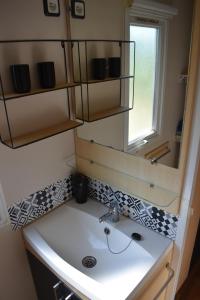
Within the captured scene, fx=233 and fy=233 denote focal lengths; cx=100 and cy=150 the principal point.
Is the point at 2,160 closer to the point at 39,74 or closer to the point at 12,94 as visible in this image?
the point at 12,94

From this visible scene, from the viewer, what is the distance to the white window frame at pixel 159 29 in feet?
3.20

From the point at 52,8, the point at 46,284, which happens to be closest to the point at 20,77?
the point at 52,8

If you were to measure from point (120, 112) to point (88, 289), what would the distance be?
2.77 feet

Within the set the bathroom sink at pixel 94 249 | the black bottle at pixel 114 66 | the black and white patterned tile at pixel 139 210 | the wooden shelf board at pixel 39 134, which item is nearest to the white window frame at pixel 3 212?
the bathroom sink at pixel 94 249

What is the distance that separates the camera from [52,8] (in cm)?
111

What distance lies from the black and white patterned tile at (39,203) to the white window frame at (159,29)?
1.85 ft

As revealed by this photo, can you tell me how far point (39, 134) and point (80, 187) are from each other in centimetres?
45

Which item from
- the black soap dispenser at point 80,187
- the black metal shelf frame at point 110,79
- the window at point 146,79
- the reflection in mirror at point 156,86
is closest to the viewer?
the reflection in mirror at point 156,86

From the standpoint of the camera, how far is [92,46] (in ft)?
4.03

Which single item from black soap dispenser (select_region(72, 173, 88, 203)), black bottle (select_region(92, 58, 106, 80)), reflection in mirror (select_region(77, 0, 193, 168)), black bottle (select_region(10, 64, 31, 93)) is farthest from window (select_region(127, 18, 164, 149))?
black bottle (select_region(10, 64, 31, 93))

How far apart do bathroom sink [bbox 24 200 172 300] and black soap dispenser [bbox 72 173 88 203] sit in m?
0.05

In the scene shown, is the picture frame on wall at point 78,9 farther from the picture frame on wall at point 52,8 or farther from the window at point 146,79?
the window at point 146,79

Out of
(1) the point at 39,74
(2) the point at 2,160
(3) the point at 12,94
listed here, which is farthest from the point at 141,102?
(2) the point at 2,160

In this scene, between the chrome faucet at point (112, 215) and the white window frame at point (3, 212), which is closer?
the white window frame at point (3, 212)
